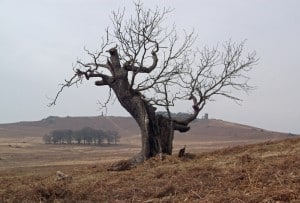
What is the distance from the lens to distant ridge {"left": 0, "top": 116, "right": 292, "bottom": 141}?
9588cm

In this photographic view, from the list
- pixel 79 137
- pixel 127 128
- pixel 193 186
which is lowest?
pixel 193 186

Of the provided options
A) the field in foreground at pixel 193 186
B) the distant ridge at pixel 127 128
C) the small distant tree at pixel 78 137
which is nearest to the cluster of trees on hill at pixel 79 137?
the small distant tree at pixel 78 137

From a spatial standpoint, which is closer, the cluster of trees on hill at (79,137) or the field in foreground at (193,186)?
the field in foreground at (193,186)

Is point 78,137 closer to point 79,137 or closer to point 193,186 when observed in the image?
point 79,137

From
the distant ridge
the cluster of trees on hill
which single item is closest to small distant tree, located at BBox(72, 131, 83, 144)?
the cluster of trees on hill

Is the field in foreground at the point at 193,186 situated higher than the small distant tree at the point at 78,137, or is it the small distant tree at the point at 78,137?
the small distant tree at the point at 78,137

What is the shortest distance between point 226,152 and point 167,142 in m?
2.53

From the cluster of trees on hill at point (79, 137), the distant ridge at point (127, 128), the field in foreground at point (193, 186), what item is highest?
the distant ridge at point (127, 128)

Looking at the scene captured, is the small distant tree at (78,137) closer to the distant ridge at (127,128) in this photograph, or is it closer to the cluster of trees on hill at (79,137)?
the cluster of trees on hill at (79,137)

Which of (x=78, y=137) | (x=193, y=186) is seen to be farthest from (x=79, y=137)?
(x=193, y=186)

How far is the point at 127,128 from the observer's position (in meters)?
117

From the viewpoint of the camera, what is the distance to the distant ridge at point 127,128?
95875mm

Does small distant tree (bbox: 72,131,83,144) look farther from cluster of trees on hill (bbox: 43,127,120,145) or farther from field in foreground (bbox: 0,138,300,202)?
field in foreground (bbox: 0,138,300,202)

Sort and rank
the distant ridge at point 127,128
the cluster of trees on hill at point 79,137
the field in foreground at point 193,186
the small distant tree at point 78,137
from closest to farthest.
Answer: the field in foreground at point 193,186 < the cluster of trees on hill at point 79,137 < the small distant tree at point 78,137 < the distant ridge at point 127,128
